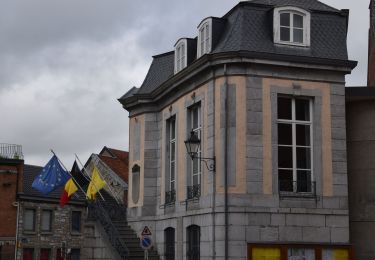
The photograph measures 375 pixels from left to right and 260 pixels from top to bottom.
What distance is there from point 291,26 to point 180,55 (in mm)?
4589

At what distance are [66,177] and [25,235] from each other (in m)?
14.9

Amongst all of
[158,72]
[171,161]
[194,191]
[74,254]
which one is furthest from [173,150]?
[74,254]

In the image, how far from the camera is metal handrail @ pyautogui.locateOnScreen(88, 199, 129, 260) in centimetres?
2383

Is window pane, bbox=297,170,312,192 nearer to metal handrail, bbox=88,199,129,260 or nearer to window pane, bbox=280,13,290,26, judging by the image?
window pane, bbox=280,13,290,26

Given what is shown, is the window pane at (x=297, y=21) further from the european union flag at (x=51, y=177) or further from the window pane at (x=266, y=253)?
the european union flag at (x=51, y=177)

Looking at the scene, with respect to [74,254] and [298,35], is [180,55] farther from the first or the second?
[74,254]

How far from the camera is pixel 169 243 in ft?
75.5

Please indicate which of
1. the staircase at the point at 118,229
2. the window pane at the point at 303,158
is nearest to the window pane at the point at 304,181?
the window pane at the point at 303,158

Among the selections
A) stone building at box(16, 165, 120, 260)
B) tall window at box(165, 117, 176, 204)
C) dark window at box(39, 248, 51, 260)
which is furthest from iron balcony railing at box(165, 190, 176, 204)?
dark window at box(39, 248, 51, 260)

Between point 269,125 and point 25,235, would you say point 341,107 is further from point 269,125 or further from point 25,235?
point 25,235

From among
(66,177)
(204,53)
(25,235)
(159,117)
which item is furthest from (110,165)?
(204,53)

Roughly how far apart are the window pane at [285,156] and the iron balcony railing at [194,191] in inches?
108

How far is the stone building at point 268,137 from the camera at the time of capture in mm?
18953

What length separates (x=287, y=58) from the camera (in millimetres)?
19672
